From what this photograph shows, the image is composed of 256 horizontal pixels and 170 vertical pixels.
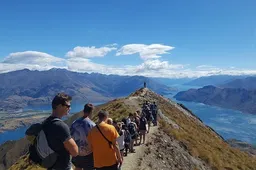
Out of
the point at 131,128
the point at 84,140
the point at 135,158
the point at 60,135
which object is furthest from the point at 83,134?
the point at 135,158

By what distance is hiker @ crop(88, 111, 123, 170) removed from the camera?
9109mm

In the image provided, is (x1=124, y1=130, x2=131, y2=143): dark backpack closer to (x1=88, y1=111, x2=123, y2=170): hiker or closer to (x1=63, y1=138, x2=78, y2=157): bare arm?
(x1=88, y1=111, x2=123, y2=170): hiker

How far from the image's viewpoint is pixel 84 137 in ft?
32.6

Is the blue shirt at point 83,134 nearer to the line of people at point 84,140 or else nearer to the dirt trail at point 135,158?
the line of people at point 84,140

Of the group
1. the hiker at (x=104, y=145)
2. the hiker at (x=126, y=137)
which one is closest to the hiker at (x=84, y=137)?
the hiker at (x=104, y=145)

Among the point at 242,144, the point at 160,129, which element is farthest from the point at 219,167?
the point at 242,144

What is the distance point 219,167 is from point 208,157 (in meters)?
1.39

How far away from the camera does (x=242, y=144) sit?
186750 mm

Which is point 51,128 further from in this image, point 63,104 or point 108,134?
point 108,134

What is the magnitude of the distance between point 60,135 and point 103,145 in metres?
2.99

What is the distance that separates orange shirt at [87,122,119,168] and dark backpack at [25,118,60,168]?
258 centimetres

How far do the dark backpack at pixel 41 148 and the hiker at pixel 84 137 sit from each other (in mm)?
3186

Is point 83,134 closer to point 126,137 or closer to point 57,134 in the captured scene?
point 57,134

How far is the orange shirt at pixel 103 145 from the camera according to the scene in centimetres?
910
